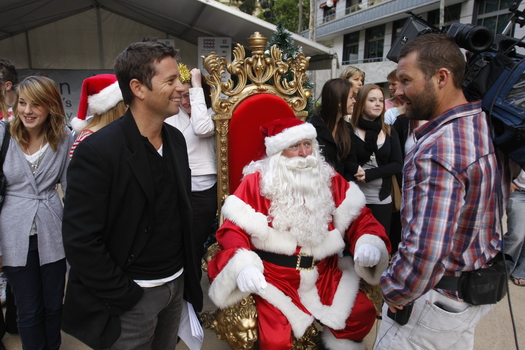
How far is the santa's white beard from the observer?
7.20ft

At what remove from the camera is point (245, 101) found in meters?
2.76

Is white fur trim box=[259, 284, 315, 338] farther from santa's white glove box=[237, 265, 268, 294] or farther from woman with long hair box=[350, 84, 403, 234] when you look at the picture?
woman with long hair box=[350, 84, 403, 234]

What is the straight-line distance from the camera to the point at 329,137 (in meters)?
2.82

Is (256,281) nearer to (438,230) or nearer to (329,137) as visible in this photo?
(438,230)

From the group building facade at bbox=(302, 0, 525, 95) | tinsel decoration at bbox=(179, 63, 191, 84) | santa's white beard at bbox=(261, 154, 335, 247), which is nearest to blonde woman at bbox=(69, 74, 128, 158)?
tinsel decoration at bbox=(179, 63, 191, 84)

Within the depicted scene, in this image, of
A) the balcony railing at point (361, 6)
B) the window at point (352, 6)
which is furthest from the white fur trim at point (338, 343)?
the window at point (352, 6)

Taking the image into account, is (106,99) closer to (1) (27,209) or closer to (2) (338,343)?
(1) (27,209)

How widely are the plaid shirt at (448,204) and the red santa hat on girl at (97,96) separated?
1.65 metres

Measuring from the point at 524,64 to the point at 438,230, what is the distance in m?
0.63

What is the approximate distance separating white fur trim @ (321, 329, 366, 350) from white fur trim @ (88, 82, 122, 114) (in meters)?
1.86

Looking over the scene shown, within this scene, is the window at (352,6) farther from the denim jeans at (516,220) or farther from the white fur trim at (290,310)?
the white fur trim at (290,310)

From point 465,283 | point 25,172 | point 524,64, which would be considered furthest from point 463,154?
point 25,172

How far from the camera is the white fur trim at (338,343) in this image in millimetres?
2096

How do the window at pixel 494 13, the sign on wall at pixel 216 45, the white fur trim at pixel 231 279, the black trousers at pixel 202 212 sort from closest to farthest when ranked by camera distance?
the white fur trim at pixel 231 279, the black trousers at pixel 202 212, the sign on wall at pixel 216 45, the window at pixel 494 13
